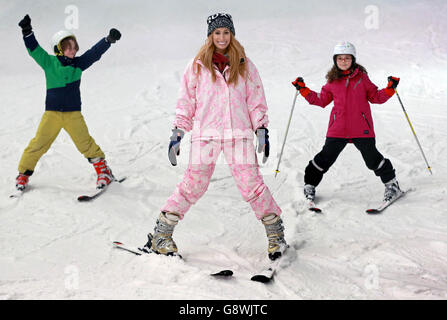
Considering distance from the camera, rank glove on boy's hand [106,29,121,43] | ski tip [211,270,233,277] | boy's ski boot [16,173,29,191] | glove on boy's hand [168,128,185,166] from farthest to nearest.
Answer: boy's ski boot [16,173,29,191] → glove on boy's hand [106,29,121,43] → glove on boy's hand [168,128,185,166] → ski tip [211,270,233,277]

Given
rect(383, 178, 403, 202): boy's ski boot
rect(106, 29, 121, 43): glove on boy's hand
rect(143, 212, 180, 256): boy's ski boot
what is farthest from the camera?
rect(106, 29, 121, 43): glove on boy's hand

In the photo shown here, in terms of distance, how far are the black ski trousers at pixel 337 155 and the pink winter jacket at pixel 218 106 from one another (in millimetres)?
1408

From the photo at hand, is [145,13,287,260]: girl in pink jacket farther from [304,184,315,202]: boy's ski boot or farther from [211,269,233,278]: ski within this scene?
[304,184,315,202]: boy's ski boot

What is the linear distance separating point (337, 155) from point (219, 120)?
67.9 inches

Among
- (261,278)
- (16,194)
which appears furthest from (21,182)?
(261,278)

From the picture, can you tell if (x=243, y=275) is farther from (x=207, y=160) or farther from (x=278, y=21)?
(x=278, y=21)

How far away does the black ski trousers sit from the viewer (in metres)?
4.59

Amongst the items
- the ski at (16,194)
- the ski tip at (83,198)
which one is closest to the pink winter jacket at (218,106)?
the ski tip at (83,198)

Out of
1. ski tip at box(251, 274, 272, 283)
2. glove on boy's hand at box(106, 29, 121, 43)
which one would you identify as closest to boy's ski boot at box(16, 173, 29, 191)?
glove on boy's hand at box(106, 29, 121, 43)

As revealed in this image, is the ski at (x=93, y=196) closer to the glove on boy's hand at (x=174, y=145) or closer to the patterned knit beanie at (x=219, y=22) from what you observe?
the glove on boy's hand at (x=174, y=145)

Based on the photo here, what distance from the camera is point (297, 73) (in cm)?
1105

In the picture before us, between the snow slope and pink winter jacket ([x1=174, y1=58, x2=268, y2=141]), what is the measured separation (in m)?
0.91

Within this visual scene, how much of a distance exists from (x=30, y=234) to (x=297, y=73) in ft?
26.3

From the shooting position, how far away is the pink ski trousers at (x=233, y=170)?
A: 3371 millimetres
